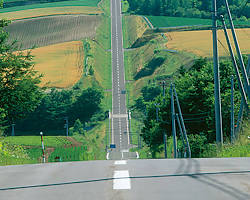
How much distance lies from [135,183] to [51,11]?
170m

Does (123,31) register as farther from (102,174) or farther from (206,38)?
(102,174)

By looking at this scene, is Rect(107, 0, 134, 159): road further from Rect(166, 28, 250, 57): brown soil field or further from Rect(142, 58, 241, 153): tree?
Rect(142, 58, 241, 153): tree

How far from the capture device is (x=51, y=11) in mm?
170625

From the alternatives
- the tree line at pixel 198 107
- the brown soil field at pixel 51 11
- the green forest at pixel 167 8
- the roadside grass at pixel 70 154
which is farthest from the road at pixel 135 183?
the brown soil field at pixel 51 11

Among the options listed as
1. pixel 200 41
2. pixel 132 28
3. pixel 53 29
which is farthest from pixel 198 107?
pixel 132 28

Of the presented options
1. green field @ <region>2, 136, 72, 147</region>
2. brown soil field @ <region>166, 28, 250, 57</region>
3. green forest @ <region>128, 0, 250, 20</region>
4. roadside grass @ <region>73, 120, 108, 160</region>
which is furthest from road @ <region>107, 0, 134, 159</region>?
green forest @ <region>128, 0, 250, 20</region>

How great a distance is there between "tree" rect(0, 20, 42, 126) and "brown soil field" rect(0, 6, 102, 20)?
138736 millimetres

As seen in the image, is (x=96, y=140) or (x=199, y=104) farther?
(x=96, y=140)

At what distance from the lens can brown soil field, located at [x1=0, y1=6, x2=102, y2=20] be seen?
165 m

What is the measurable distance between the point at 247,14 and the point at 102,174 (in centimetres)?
14070

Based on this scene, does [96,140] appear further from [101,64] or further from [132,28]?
[132,28]

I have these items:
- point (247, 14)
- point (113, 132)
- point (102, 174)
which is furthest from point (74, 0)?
point (102, 174)

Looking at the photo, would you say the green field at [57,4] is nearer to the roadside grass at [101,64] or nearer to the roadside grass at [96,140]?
the roadside grass at [101,64]

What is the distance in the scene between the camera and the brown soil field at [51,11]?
165m
